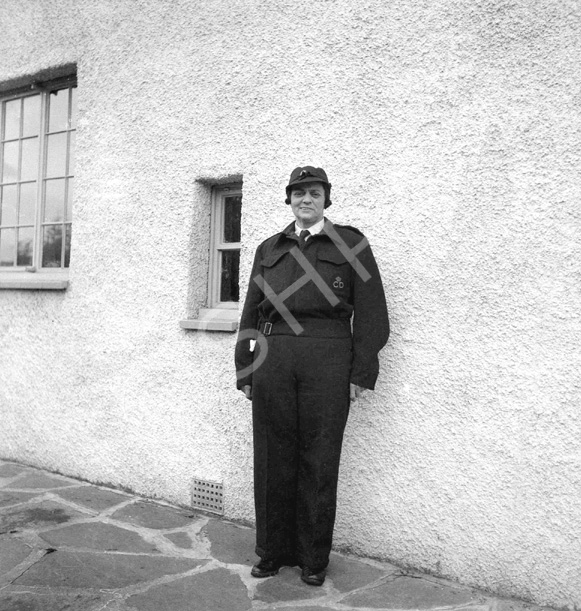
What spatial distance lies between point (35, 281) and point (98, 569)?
8.99 feet

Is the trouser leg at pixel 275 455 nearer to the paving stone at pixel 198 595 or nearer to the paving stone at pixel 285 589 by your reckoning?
the paving stone at pixel 285 589

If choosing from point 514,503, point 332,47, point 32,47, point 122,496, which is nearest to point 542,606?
point 514,503

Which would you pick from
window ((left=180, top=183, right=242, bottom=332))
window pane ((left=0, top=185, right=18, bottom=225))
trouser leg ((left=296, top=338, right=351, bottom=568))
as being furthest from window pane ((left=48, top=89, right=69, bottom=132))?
trouser leg ((left=296, top=338, right=351, bottom=568))

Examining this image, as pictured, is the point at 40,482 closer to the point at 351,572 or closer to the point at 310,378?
the point at 351,572

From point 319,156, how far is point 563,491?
2251mm

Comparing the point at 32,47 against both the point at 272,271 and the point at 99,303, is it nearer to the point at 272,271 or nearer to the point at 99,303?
the point at 99,303

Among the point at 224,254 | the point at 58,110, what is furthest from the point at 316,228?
the point at 58,110

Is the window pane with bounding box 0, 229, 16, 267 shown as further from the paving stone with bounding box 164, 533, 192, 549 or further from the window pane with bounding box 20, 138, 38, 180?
the paving stone with bounding box 164, 533, 192, 549

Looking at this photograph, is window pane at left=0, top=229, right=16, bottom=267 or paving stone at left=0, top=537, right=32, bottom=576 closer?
paving stone at left=0, top=537, right=32, bottom=576

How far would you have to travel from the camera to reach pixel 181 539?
400 centimetres

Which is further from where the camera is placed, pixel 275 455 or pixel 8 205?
pixel 8 205

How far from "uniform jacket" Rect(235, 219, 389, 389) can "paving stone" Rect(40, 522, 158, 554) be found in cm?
155

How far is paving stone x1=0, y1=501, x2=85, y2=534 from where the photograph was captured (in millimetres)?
4117

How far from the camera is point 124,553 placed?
376 cm
